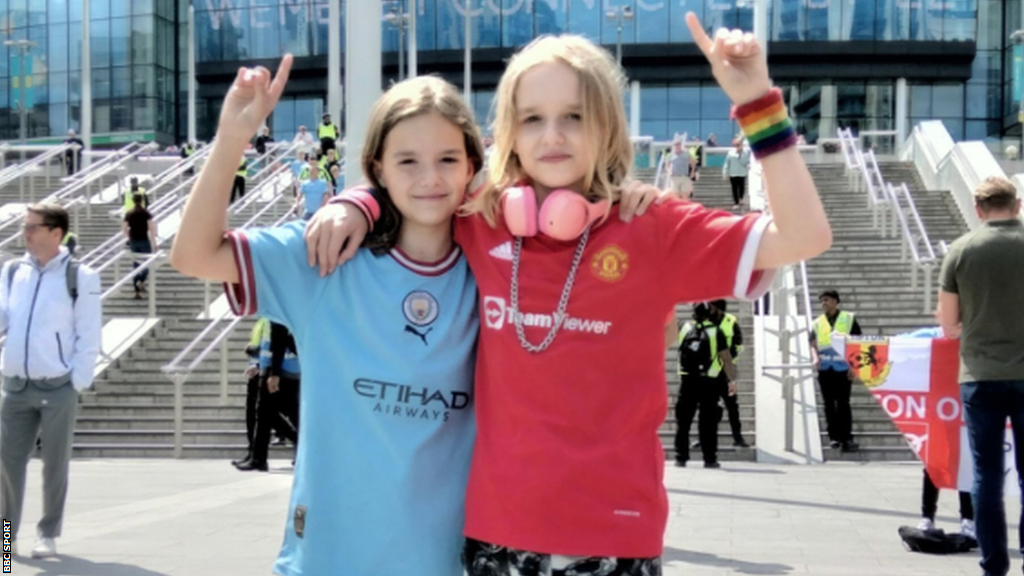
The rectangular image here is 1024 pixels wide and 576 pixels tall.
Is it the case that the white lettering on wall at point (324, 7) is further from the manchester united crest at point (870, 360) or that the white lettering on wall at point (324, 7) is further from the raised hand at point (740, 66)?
the raised hand at point (740, 66)

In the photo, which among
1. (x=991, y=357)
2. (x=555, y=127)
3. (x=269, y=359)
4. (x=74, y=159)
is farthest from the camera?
(x=74, y=159)

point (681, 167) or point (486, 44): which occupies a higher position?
point (486, 44)

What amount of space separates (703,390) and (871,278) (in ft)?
19.8

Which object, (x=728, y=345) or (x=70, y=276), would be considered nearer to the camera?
(x=70, y=276)

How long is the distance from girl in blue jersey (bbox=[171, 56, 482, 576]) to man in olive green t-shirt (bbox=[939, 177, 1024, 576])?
3.94 metres

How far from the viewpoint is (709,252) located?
110 inches

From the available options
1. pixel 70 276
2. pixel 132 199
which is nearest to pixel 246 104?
pixel 70 276

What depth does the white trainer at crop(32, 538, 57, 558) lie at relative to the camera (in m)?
7.25

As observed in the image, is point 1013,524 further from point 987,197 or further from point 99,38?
point 99,38

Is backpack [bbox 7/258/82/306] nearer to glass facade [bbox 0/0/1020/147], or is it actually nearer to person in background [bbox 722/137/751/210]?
person in background [bbox 722/137/751/210]

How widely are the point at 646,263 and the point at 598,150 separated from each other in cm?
27

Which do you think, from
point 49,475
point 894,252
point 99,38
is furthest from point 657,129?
point 49,475

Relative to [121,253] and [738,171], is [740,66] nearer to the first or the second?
[121,253]

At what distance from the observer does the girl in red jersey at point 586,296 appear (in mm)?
2732
